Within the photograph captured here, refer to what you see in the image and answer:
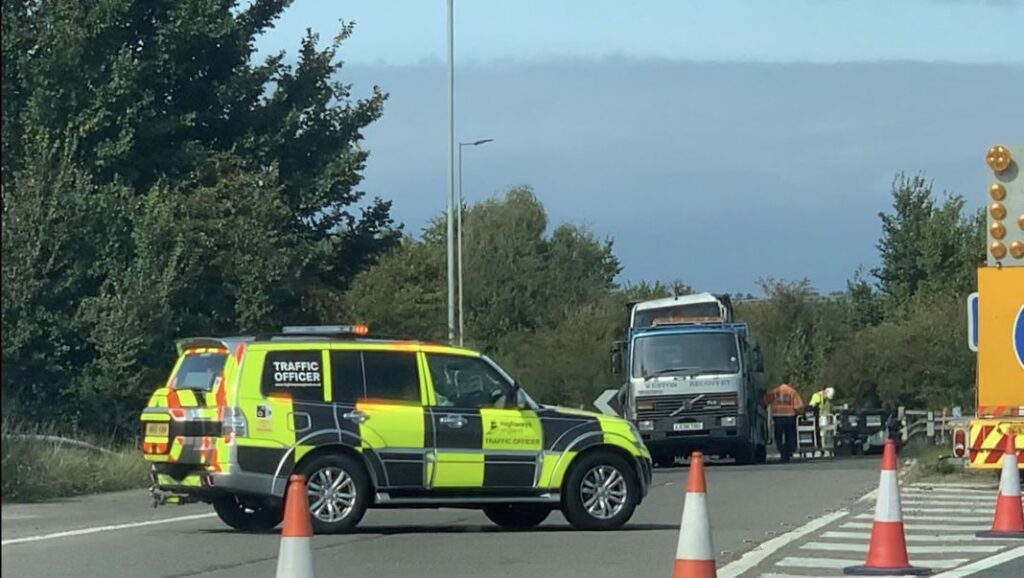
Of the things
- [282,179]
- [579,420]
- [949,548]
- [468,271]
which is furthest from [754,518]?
[468,271]

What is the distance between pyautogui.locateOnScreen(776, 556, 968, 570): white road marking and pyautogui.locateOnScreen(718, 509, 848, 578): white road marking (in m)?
0.22

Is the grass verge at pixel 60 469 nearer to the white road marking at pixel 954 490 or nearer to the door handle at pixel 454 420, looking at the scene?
the door handle at pixel 454 420

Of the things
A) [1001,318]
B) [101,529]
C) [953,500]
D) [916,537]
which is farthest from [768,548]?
[1001,318]

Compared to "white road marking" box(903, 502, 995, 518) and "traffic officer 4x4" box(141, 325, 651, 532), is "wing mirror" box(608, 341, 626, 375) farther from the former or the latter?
"traffic officer 4x4" box(141, 325, 651, 532)

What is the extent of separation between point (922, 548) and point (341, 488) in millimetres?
4922

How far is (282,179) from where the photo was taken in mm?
31016

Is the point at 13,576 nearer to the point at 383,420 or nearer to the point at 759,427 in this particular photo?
the point at 383,420

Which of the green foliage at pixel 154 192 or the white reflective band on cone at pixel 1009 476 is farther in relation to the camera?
the green foliage at pixel 154 192

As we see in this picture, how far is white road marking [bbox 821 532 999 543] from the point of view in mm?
13523

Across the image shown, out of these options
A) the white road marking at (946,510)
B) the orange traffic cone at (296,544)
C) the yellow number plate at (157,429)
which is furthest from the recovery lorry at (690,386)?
the orange traffic cone at (296,544)

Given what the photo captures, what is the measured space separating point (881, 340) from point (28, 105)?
31.9 m

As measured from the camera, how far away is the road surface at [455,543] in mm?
11625

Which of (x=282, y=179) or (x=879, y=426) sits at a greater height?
(x=282, y=179)

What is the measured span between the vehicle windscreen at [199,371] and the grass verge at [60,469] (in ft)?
13.0
